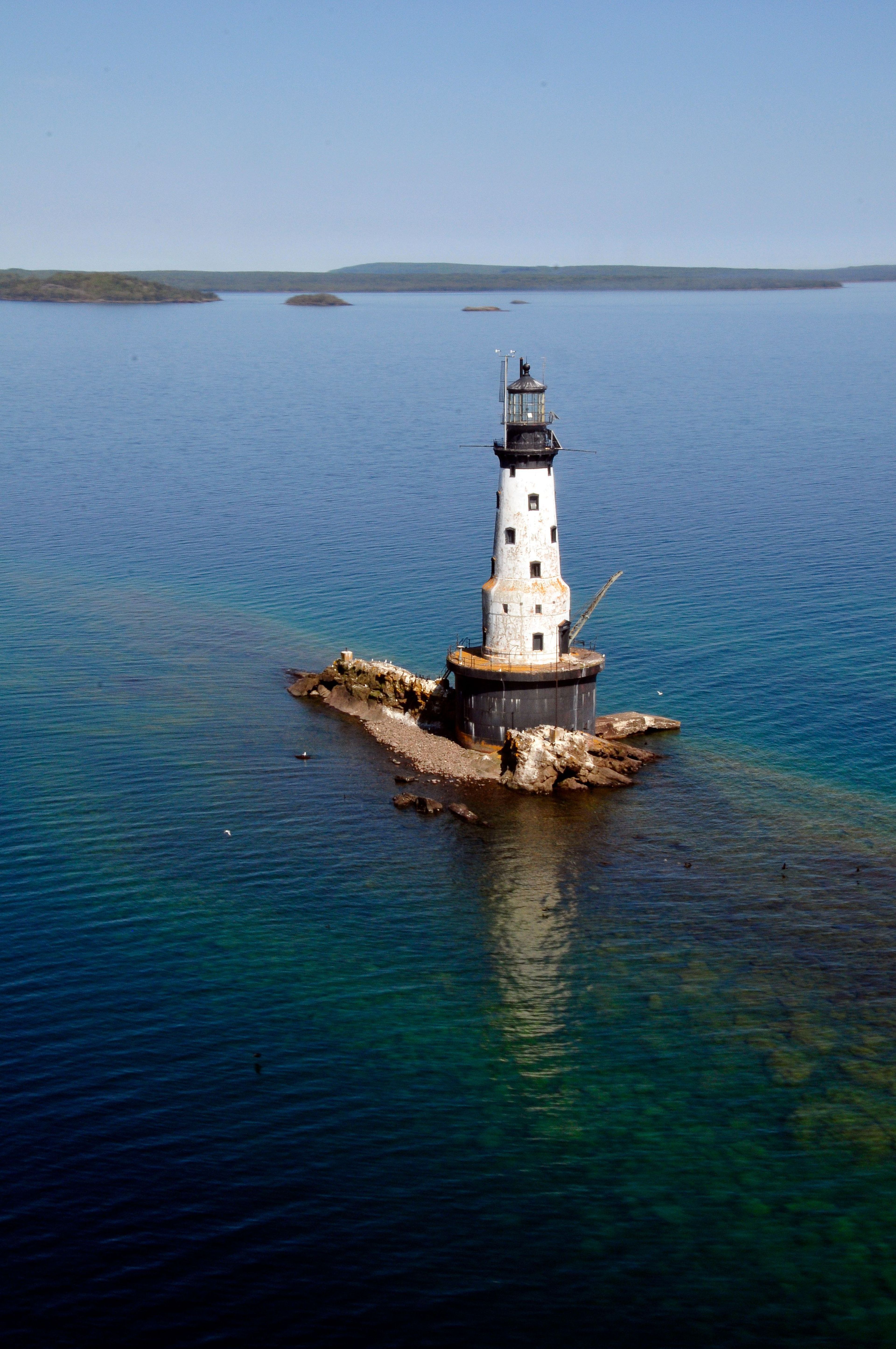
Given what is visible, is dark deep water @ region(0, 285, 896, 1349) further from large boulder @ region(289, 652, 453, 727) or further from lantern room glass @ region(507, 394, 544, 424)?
lantern room glass @ region(507, 394, 544, 424)

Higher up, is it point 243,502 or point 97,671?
point 243,502

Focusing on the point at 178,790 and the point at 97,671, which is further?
the point at 97,671

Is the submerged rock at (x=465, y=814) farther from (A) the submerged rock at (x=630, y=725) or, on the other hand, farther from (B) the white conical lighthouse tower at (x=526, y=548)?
(A) the submerged rock at (x=630, y=725)

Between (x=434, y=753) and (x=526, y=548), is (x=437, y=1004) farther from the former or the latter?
(x=526, y=548)

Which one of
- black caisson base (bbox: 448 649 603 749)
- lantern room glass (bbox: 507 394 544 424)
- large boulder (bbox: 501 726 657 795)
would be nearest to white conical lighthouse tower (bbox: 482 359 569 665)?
lantern room glass (bbox: 507 394 544 424)

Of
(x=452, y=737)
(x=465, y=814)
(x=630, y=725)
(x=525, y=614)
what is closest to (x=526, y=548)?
(x=525, y=614)

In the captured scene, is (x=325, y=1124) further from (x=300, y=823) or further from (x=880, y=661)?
(x=880, y=661)

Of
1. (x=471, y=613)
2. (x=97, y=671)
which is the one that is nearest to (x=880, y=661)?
(x=471, y=613)

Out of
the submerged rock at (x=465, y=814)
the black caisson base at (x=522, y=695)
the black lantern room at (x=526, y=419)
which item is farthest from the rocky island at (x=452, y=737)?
the black lantern room at (x=526, y=419)
